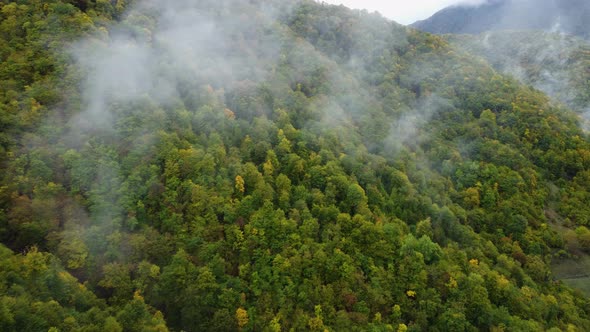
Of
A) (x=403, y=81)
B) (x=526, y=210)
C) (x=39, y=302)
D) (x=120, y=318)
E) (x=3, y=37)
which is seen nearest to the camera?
(x=39, y=302)

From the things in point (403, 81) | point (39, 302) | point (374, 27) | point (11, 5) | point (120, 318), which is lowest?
point (120, 318)

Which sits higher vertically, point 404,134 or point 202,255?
point 404,134

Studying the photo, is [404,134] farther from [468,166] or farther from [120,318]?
[120,318]

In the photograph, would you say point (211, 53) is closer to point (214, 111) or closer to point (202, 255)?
point (214, 111)

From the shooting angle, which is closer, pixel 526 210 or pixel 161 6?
pixel 526 210

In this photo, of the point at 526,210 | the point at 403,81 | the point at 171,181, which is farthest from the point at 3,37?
the point at 526,210

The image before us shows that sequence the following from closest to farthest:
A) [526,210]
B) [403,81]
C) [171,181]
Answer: [171,181], [526,210], [403,81]
